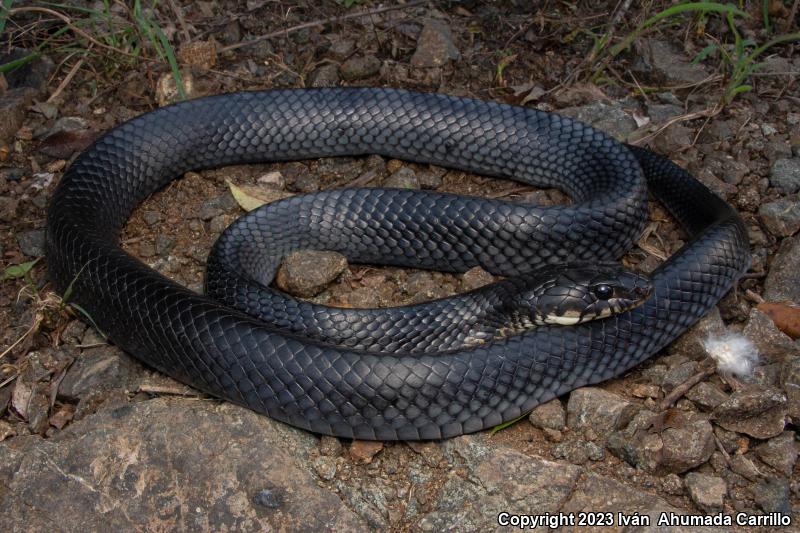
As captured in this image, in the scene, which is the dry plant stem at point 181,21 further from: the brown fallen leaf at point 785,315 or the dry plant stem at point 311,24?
the brown fallen leaf at point 785,315

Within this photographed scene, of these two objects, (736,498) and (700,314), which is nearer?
(736,498)

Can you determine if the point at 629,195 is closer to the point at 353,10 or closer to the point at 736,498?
the point at 736,498

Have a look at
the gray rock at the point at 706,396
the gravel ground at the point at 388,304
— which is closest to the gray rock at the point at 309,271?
the gravel ground at the point at 388,304

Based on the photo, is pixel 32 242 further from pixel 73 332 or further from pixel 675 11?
pixel 675 11

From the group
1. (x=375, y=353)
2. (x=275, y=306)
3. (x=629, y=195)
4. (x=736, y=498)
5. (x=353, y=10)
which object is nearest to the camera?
(x=736, y=498)

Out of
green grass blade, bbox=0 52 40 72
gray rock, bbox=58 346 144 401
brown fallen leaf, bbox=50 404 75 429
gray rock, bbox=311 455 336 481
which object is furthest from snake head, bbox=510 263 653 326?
green grass blade, bbox=0 52 40 72

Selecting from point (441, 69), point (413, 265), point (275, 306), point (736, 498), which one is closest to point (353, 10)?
point (441, 69)
